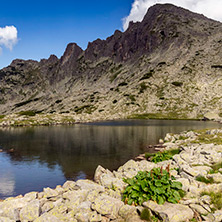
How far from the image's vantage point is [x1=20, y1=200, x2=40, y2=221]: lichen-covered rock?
41.2 feet

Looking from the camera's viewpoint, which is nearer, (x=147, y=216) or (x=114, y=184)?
(x=147, y=216)

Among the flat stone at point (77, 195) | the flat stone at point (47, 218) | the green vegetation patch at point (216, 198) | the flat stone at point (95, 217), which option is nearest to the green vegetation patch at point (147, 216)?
the flat stone at point (95, 217)

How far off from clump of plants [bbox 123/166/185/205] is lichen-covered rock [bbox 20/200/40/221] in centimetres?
651

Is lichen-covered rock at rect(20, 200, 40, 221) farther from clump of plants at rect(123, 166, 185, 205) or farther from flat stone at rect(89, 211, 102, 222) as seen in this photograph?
clump of plants at rect(123, 166, 185, 205)

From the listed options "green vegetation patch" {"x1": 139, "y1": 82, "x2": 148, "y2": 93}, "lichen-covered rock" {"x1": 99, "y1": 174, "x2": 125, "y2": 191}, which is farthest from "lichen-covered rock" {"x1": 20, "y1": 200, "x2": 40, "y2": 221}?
"green vegetation patch" {"x1": 139, "y1": 82, "x2": 148, "y2": 93}

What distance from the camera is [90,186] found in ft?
52.1

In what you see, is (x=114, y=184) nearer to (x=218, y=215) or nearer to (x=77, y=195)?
(x=77, y=195)

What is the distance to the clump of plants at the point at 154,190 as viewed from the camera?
494 inches

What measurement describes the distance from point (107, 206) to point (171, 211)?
4.28 m

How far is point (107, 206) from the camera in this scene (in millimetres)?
12383

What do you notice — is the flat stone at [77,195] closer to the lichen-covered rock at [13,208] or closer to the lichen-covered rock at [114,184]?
the lichen-covered rock at [114,184]

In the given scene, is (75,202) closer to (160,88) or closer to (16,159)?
(16,159)

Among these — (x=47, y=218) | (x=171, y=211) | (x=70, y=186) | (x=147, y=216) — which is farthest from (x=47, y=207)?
(x=171, y=211)

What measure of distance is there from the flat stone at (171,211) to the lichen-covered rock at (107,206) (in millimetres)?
2014
